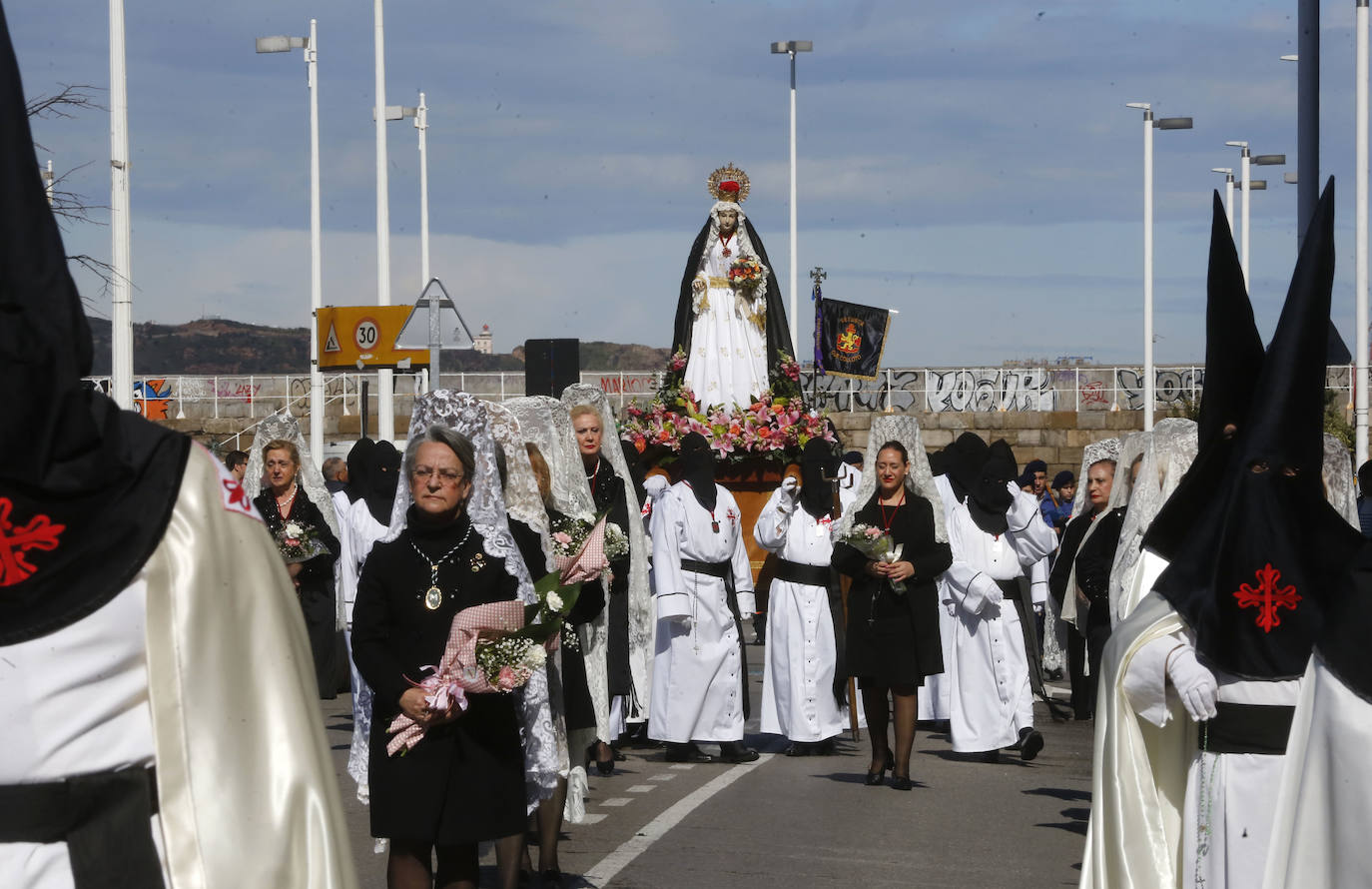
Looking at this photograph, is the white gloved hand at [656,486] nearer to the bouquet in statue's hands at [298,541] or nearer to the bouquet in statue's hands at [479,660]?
the bouquet in statue's hands at [298,541]

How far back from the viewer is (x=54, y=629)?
320 cm

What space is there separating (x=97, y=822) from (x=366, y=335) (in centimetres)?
2767

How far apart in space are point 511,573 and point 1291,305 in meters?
2.61

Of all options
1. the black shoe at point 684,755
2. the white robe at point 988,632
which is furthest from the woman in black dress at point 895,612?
the black shoe at point 684,755

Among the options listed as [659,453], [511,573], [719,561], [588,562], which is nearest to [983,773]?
[719,561]

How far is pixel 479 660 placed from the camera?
242 inches

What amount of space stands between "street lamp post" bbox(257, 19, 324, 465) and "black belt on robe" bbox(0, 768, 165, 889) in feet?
97.1

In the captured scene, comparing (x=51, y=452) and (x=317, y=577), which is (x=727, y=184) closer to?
(x=317, y=577)

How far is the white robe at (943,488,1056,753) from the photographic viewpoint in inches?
515

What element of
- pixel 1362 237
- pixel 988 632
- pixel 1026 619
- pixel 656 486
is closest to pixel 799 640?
pixel 988 632

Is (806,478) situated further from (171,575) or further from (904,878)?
(171,575)

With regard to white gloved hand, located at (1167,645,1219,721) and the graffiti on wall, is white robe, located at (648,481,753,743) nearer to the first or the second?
white gloved hand, located at (1167,645,1219,721)

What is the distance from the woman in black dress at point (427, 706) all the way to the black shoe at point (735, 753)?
692cm

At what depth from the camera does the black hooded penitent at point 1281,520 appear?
546 centimetres
